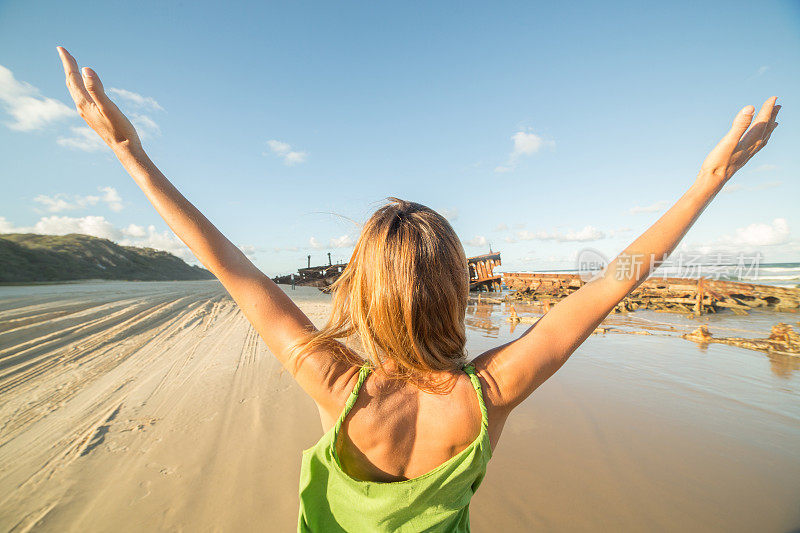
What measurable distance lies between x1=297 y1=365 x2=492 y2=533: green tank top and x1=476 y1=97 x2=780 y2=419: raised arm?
11cm

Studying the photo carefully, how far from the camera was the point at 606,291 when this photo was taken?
1.16m

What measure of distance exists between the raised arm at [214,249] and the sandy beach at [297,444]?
2167 mm

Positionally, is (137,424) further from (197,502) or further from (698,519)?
(698,519)

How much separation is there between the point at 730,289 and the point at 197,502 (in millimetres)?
18825

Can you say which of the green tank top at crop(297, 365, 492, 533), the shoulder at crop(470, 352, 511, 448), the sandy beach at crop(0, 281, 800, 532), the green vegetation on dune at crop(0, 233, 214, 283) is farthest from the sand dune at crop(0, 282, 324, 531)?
the green vegetation on dune at crop(0, 233, 214, 283)

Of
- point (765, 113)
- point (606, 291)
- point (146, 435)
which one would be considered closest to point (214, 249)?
point (606, 291)

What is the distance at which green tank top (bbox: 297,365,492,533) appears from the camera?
1.02 metres

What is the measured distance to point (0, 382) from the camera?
4828 mm

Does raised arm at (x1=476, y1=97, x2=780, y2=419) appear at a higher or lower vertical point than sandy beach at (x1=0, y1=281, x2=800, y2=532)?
higher

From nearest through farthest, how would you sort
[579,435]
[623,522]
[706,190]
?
1. [706,190]
2. [623,522]
3. [579,435]

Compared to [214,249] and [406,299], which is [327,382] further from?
[214,249]

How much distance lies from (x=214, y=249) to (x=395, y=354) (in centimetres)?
73

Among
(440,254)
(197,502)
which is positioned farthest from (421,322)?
(197,502)

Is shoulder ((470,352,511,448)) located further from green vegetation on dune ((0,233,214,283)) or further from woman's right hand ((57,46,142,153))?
green vegetation on dune ((0,233,214,283))
